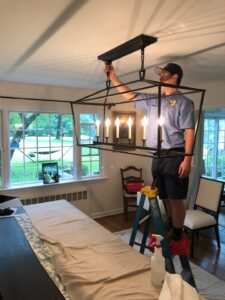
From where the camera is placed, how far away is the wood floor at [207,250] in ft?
9.81

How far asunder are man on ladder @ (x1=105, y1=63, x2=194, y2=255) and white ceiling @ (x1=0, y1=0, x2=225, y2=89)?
0.85ft

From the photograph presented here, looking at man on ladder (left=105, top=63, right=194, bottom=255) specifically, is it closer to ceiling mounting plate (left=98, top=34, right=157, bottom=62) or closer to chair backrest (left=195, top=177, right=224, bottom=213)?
ceiling mounting plate (left=98, top=34, right=157, bottom=62)

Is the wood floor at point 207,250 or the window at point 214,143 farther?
the window at point 214,143

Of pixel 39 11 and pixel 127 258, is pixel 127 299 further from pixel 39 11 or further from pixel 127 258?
pixel 39 11

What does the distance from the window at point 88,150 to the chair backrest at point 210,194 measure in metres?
1.90

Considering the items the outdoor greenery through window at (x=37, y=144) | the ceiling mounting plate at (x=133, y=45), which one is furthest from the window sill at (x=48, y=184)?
the ceiling mounting plate at (x=133, y=45)

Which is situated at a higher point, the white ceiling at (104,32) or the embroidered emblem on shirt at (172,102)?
the white ceiling at (104,32)

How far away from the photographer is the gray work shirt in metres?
1.53

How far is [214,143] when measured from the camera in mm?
5809

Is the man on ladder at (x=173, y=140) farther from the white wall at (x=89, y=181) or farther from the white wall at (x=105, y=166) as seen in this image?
the white wall at (x=89, y=181)

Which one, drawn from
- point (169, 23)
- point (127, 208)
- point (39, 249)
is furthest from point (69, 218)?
point (127, 208)

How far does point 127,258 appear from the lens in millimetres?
1764

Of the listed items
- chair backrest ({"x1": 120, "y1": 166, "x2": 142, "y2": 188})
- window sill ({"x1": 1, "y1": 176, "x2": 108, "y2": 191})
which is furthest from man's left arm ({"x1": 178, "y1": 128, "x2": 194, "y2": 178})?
chair backrest ({"x1": 120, "y1": 166, "x2": 142, "y2": 188})

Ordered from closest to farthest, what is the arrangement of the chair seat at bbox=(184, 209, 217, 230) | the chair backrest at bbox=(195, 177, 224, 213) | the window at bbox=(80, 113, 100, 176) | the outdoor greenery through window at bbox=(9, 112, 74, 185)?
the chair seat at bbox=(184, 209, 217, 230) < the chair backrest at bbox=(195, 177, 224, 213) < the outdoor greenery through window at bbox=(9, 112, 74, 185) < the window at bbox=(80, 113, 100, 176)
